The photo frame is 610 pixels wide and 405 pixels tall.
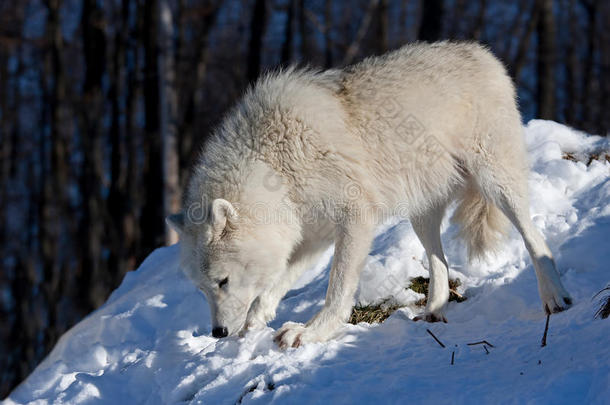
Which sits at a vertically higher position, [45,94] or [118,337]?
[45,94]

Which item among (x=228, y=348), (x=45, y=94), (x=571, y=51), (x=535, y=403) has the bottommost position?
(x=228, y=348)

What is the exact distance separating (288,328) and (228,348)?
39 cm

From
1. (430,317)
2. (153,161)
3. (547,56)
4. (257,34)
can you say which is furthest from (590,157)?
(257,34)

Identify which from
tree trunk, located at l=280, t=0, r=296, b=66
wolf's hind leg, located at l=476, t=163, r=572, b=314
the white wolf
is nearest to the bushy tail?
the white wolf

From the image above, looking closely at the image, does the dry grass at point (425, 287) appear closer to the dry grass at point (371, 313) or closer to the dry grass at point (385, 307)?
the dry grass at point (385, 307)

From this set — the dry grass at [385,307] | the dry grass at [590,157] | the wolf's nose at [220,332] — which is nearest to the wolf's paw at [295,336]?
the wolf's nose at [220,332]

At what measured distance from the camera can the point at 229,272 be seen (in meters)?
3.90

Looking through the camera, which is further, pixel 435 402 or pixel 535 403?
pixel 435 402

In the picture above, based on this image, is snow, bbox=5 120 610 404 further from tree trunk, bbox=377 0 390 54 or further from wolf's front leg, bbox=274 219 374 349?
tree trunk, bbox=377 0 390 54

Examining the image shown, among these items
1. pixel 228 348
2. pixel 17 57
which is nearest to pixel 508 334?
pixel 228 348

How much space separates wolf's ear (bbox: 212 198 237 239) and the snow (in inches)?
27.4

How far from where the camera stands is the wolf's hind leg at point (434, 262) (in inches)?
167

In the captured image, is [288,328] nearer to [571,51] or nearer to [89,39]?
[89,39]

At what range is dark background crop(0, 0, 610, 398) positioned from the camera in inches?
377
